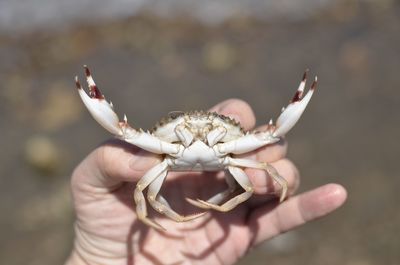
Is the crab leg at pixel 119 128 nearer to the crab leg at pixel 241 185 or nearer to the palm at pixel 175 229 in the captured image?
the crab leg at pixel 241 185

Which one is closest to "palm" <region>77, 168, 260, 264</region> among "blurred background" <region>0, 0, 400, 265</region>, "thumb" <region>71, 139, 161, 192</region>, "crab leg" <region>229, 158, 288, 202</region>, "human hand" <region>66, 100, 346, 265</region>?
"human hand" <region>66, 100, 346, 265</region>

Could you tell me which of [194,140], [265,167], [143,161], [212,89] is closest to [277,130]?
[265,167]

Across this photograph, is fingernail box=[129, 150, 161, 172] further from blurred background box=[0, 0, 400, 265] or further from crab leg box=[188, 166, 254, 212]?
blurred background box=[0, 0, 400, 265]

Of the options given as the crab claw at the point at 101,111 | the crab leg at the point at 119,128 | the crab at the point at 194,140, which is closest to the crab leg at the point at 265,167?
the crab at the point at 194,140

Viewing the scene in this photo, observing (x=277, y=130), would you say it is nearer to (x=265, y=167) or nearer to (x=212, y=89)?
(x=265, y=167)

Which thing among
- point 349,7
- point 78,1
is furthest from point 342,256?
point 78,1
